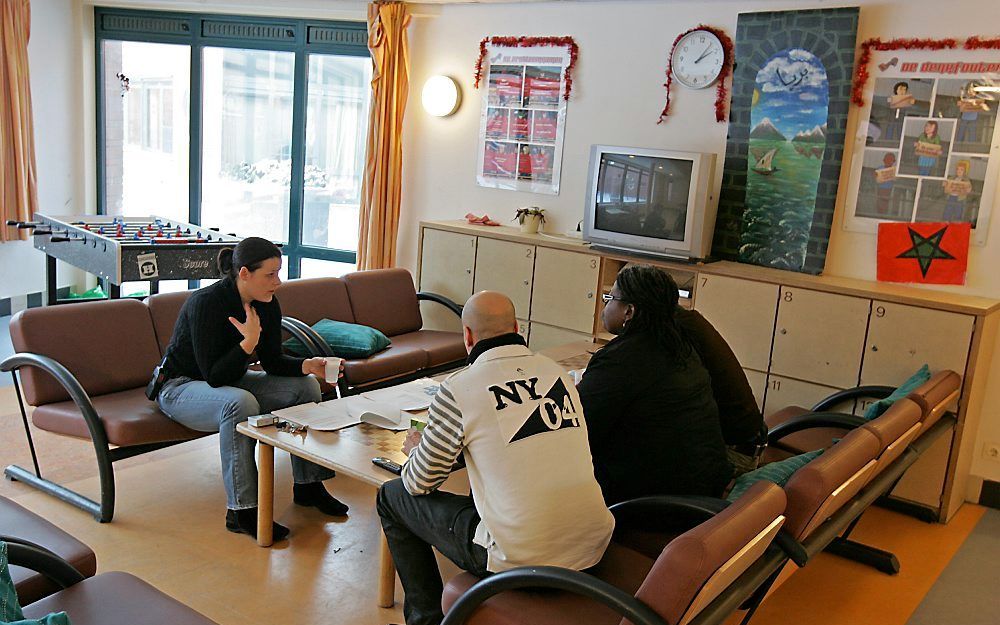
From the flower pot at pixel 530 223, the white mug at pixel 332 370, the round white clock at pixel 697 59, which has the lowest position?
the white mug at pixel 332 370

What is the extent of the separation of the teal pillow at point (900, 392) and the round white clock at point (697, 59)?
2.09 metres

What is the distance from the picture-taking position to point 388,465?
2982 millimetres

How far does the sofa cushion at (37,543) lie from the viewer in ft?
7.27

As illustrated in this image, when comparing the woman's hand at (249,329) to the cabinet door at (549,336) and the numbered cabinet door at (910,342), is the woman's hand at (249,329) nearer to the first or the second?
the cabinet door at (549,336)

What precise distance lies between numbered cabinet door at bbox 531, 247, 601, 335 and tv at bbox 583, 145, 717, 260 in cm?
17

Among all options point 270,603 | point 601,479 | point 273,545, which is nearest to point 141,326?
point 273,545

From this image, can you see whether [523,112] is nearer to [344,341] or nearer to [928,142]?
[344,341]

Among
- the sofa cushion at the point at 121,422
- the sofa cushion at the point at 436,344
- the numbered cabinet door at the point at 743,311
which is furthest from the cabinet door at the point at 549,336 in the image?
the sofa cushion at the point at 121,422

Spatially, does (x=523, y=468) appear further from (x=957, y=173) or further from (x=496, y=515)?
(x=957, y=173)

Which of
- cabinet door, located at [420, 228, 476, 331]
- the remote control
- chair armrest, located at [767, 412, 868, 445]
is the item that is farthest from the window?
the remote control

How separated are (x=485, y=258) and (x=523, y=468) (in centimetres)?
358

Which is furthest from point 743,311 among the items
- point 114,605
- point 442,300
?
point 114,605

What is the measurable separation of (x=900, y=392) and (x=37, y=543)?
337 centimetres

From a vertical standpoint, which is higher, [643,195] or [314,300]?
[643,195]
